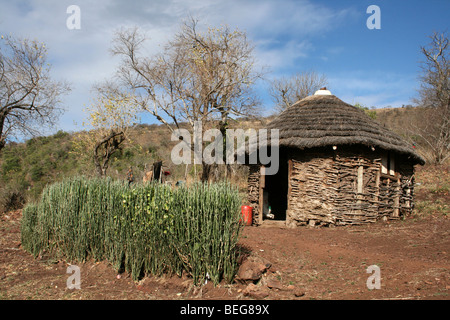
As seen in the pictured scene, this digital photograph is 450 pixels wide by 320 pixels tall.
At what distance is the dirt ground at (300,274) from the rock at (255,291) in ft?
0.10

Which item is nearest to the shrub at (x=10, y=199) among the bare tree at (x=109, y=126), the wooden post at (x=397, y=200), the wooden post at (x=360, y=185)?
the bare tree at (x=109, y=126)

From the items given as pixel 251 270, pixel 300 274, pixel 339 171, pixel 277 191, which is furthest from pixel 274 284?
pixel 277 191

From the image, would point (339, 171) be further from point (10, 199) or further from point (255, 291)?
point (10, 199)

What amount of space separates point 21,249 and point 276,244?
5.46m

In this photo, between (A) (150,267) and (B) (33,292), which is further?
(A) (150,267)

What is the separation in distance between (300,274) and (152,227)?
2505 mm

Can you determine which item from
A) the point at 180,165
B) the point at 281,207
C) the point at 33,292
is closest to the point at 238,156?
the point at 281,207

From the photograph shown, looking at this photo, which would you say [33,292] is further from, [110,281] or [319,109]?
[319,109]

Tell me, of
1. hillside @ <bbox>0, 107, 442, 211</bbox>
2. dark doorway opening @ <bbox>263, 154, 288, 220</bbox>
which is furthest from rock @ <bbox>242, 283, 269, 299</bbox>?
hillside @ <bbox>0, 107, 442, 211</bbox>

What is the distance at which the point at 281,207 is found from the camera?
13617 mm

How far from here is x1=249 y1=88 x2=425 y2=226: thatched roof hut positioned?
9.47 metres

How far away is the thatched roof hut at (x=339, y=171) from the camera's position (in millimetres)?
9468

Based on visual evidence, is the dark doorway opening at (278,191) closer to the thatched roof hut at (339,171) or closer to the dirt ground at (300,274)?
the thatched roof hut at (339,171)

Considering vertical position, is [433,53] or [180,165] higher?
[433,53]
